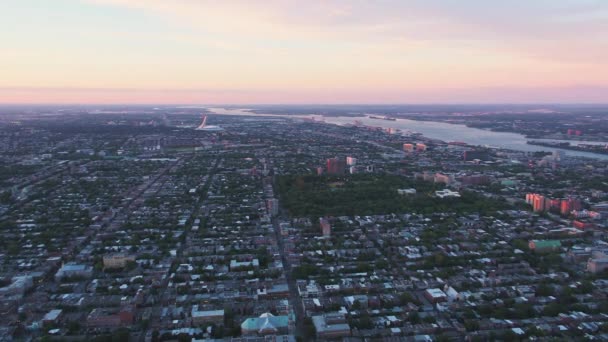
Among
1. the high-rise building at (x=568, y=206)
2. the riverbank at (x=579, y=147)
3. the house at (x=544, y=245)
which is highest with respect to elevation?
the riverbank at (x=579, y=147)

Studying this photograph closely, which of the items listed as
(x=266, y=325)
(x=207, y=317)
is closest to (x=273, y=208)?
(x=207, y=317)

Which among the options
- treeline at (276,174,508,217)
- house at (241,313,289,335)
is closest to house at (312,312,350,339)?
house at (241,313,289,335)

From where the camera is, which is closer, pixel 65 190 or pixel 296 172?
pixel 65 190

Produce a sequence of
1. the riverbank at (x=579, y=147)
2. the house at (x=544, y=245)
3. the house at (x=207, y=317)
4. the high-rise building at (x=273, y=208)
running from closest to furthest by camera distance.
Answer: the house at (x=207, y=317) → the house at (x=544, y=245) → the high-rise building at (x=273, y=208) → the riverbank at (x=579, y=147)

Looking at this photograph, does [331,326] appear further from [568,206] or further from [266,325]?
[568,206]

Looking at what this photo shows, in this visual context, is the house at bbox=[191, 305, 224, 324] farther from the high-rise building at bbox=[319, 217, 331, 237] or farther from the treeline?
the treeline

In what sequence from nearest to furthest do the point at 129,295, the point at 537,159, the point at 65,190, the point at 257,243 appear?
the point at 129,295, the point at 257,243, the point at 65,190, the point at 537,159

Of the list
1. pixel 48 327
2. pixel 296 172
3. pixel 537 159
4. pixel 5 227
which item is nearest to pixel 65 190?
pixel 5 227

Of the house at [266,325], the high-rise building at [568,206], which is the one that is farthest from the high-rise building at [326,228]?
the high-rise building at [568,206]

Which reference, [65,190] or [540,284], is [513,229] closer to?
[540,284]

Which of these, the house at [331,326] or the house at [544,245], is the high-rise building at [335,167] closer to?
the house at [544,245]

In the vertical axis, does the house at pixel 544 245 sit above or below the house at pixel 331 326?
above
